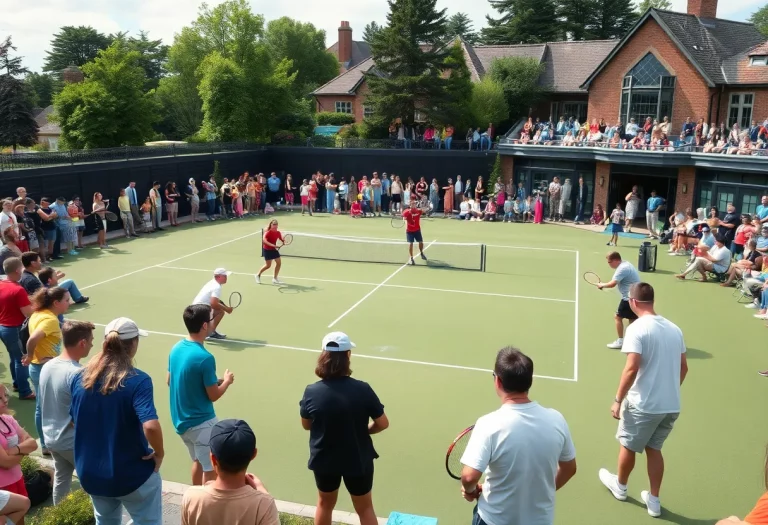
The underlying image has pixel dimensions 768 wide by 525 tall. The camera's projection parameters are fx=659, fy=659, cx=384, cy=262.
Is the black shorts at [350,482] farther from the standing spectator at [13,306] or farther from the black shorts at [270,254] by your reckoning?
the black shorts at [270,254]

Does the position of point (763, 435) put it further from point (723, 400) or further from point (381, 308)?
point (381, 308)

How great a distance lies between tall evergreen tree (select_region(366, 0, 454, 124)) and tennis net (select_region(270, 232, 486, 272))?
14935mm

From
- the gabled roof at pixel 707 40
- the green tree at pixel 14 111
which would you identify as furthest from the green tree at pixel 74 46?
the gabled roof at pixel 707 40

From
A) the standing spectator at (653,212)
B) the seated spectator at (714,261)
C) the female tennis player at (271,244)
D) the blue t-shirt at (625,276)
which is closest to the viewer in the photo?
the blue t-shirt at (625,276)

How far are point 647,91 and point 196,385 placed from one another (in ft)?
98.2

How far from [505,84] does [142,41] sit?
6778 cm

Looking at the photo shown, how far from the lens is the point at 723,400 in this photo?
1021 cm

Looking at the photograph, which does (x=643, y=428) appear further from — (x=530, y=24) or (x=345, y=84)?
(x=530, y=24)

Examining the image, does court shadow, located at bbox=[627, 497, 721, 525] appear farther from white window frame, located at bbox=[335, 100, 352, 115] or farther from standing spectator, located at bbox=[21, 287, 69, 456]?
white window frame, located at bbox=[335, 100, 352, 115]

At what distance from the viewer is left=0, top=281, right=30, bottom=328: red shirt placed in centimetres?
902

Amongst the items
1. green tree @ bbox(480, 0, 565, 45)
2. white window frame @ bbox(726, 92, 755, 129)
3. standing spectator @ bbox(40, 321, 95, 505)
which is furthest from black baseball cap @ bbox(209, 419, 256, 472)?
green tree @ bbox(480, 0, 565, 45)

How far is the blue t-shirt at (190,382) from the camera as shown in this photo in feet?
20.1

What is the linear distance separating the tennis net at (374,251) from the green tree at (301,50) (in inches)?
2388

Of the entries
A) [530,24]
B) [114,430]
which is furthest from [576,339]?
[530,24]
